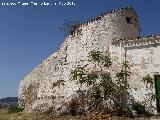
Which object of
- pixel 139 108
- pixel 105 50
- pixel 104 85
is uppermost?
pixel 105 50

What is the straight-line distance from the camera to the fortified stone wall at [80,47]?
81.9ft

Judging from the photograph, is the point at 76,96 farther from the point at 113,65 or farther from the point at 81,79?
the point at 113,65

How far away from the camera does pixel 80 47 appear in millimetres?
26109

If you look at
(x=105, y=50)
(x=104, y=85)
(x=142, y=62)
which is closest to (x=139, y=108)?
(x=104, y=85)

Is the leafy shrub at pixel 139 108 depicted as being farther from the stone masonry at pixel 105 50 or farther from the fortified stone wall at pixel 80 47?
the fortified stone wall at pixel 80 47

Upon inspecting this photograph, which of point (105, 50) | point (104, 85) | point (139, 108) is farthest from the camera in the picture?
point (105, 50)

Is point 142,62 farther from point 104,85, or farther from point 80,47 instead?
point 80,47

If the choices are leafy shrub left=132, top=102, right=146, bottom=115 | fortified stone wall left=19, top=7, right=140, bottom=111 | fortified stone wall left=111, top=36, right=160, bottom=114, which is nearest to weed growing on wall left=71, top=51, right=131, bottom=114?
fortified stone wall left=111, top=36, right=160, bottom=114

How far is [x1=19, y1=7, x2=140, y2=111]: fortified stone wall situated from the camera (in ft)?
81.9

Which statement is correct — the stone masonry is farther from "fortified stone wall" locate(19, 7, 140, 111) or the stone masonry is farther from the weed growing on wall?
the weed growing on wall

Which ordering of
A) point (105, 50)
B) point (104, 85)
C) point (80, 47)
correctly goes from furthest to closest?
1. point (80, 47)
2. point (105, 50)
3. point (104, 85)

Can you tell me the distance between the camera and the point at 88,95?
22.9 m

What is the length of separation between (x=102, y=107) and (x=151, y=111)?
3177 millimetres

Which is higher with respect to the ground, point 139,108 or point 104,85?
point 104,85
